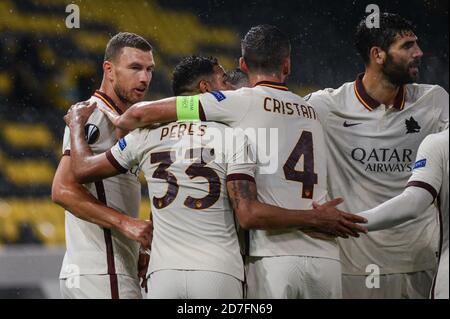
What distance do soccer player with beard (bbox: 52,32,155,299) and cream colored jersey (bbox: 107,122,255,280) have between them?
147 mm

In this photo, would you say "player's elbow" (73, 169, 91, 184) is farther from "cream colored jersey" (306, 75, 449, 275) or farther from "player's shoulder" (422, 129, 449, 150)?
"player's shoulder" (422, 129, 449, 150)

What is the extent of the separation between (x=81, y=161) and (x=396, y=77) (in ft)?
4.26

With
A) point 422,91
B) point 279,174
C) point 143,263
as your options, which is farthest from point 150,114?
point 422,91

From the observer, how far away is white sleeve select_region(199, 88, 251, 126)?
2791mm

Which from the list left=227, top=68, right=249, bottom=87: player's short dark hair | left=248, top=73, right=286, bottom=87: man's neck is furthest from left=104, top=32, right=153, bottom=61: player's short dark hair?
left=248, top=73, right=286, bottom=87: man's neck

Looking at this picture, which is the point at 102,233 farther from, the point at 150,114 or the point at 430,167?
the point at 430,167

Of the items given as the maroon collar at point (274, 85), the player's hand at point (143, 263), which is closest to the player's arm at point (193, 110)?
the maroon collar at point (274, 85)

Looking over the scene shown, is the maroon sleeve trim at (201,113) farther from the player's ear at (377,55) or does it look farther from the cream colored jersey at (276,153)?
the player's ear at (377,55)

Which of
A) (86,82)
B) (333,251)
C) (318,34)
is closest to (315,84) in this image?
(318,34)

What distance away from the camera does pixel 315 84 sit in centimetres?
584

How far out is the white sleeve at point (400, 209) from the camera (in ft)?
8.73

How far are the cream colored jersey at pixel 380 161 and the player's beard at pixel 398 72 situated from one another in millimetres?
52

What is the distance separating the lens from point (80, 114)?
3055 mm

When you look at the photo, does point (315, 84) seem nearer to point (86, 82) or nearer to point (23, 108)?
point (86, 82)
